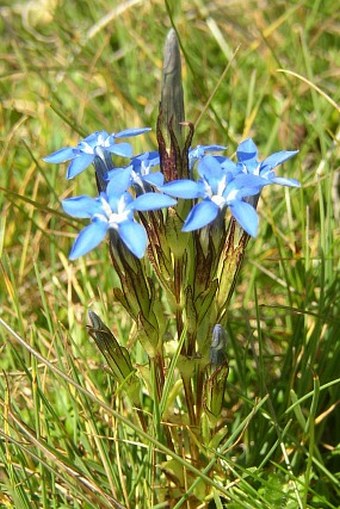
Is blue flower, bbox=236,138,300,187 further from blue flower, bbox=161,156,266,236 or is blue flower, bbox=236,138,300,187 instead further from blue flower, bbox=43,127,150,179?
blue flower, bbox=43,127,150,179

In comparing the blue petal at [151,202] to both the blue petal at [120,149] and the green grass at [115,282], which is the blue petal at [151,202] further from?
the green grass at [115,282]

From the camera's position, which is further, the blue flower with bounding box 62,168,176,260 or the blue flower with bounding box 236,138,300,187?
the blue flower with bounding box 236,138,300,187

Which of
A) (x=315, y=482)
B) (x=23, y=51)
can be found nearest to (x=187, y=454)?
(x=315, y=482)

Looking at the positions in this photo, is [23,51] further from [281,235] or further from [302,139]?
[281,235]

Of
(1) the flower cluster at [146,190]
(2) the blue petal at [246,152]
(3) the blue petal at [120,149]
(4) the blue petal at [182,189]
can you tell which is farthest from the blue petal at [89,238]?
(2) the blue petal at [246,152]

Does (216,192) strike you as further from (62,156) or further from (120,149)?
(62,156)

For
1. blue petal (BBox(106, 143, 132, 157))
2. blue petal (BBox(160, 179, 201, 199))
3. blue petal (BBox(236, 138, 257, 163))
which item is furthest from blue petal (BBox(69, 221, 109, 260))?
blue petal (BBox(236, 138, 257, 163))

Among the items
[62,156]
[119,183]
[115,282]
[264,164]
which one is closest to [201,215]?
[119,183]
